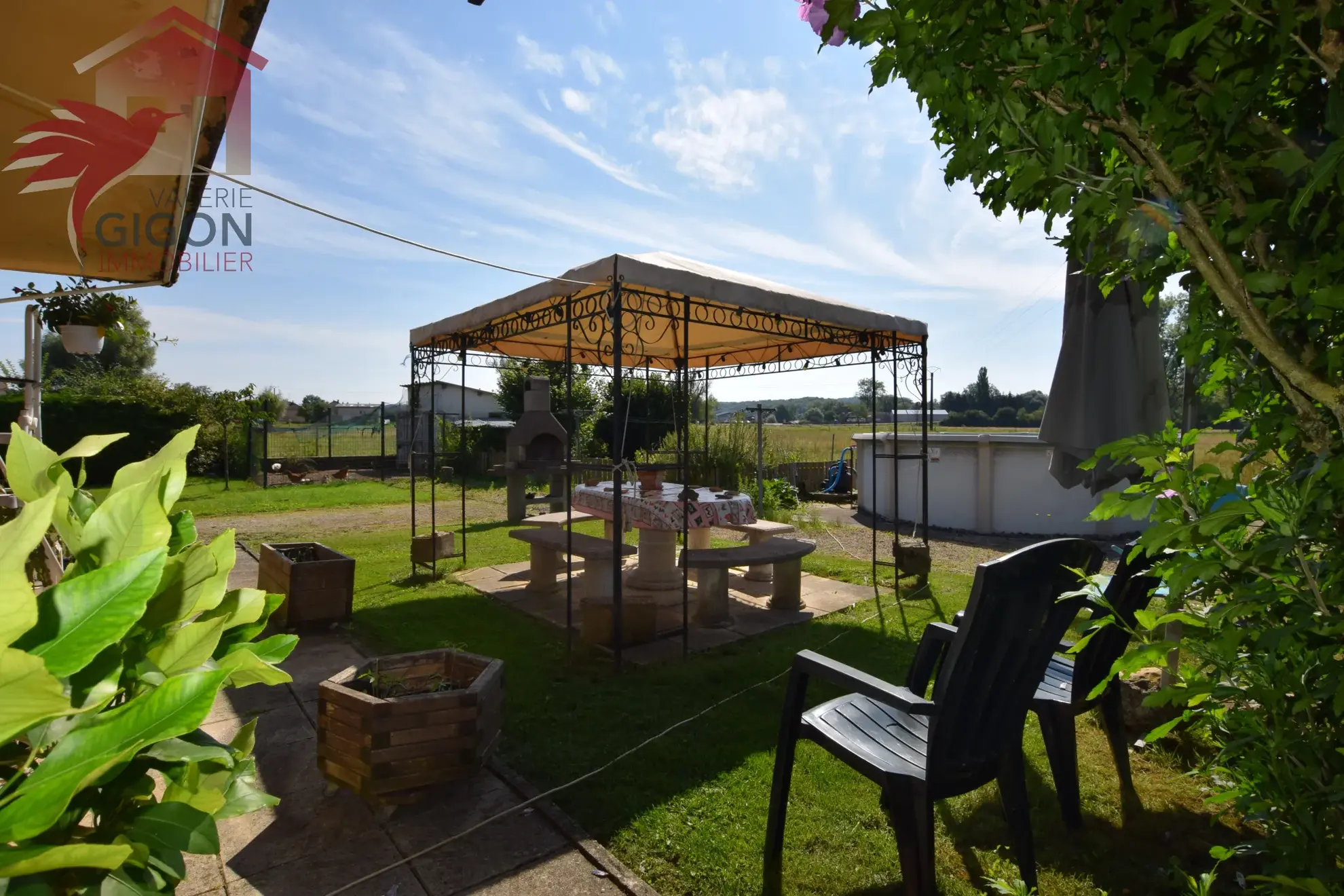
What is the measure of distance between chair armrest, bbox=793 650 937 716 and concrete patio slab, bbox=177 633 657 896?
94cm

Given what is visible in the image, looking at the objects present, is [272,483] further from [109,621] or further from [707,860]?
[109,621]

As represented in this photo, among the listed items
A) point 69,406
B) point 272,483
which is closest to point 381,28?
point 272,483

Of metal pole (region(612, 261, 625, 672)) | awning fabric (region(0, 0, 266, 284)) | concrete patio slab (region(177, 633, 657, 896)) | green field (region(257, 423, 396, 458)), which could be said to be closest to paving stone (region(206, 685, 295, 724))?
concrete patio slab (region(177, 633, 657, 896))

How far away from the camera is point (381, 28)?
12.9 ft

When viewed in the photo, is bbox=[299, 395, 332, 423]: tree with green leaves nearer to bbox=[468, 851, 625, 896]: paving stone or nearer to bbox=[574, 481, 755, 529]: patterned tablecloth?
bbox=[574, 481, 755, 529]: patterned tablecloth

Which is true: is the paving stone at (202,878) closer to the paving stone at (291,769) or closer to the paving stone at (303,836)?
the paving stone at (303,836)

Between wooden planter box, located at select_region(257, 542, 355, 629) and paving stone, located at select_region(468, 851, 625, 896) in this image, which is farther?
wooden planter box, located at select_region(257, 542, 355, 629)

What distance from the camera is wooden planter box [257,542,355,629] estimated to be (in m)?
4.71

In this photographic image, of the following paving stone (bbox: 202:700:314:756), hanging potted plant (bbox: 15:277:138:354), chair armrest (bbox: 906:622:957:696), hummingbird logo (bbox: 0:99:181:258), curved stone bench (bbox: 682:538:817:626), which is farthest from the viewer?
curved stone bench (bbox: 682:538:817:626)

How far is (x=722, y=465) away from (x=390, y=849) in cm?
1068

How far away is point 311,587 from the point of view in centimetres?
477

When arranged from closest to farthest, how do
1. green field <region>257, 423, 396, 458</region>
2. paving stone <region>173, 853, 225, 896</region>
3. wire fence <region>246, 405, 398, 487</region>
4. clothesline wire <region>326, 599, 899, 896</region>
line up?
1. paving stone <region>173, 853, 225, 896</region>
2. clothesline wire <region>326, 599, 899, 896</region>
3. wire fence <region>246, 405, 398, 487</region>
4. green field <region>257, 423, 396, 458</region>

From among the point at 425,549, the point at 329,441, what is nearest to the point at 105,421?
the point at 329,441

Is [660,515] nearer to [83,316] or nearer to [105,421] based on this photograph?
[83,316]
